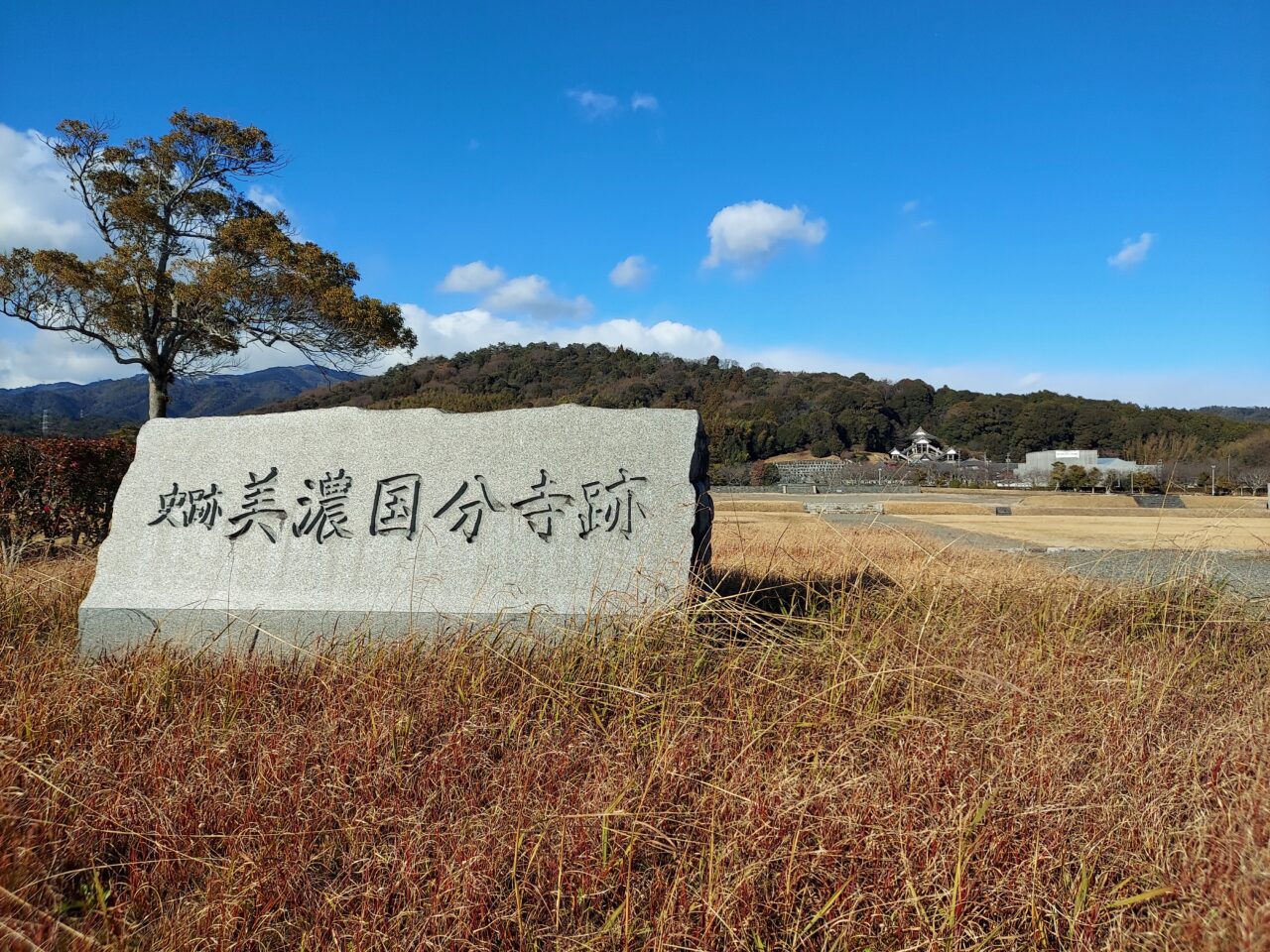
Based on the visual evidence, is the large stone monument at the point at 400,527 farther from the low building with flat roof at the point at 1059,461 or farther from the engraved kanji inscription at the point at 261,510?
the low building with flat roof at the point at 1059,461

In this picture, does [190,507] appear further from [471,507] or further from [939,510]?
[939,510]

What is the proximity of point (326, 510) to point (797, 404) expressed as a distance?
184ft

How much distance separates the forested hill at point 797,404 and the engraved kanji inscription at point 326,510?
33300 mm

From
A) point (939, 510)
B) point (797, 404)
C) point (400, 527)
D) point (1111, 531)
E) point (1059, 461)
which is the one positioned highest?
point (797, 404)

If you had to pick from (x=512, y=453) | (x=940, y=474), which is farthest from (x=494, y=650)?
(x=940, y=474)

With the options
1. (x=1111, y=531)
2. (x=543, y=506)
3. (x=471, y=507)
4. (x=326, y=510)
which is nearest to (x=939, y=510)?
(x=1111, y=531)

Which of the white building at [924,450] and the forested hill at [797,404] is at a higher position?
the forested hill at [797,404]

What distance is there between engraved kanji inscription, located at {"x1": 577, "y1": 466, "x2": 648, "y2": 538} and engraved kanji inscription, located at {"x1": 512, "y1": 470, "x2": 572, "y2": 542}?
0.13 m

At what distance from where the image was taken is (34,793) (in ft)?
7.52

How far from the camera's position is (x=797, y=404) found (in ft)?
192

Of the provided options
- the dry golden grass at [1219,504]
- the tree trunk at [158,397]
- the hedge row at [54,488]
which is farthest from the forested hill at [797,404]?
the hedge row at [54,488]

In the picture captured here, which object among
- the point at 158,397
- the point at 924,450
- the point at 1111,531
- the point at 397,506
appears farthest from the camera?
the point at 924,450

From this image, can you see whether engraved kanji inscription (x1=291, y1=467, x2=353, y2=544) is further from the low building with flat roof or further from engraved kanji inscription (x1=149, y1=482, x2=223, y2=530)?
the low building with flat roof

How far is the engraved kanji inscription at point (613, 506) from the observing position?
13.9 feet
